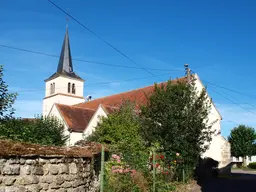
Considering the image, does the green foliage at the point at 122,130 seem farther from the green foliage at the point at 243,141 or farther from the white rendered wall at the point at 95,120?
the green foliage at the point at 243,141

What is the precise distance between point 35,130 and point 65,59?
4045 centimetres

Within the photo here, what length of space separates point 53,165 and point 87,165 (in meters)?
1.45

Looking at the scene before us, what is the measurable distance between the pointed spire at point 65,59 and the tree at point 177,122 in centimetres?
3910

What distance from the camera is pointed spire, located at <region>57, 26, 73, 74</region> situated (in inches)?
2061

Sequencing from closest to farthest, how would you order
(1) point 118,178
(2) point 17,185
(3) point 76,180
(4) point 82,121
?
(2) point 17,185, (3) point 76,180, (1) point 118,178, (4) point 82,121

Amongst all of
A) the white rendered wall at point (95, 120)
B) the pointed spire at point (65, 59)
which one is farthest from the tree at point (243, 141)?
the white rendered wall at point (95, 120)

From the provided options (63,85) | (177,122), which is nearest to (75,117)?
(177,122)

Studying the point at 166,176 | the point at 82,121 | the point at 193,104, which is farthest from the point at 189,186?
the point at 82,121

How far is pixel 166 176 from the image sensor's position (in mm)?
13617

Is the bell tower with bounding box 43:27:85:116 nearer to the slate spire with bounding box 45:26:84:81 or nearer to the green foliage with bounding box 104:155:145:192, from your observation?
the slate spire with bounding box 45:26:84:81

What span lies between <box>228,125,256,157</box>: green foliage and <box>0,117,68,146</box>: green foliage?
3911 cm

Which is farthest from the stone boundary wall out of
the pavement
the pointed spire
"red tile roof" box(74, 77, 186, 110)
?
the pointed spire

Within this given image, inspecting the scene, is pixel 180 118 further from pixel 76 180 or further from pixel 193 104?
pixel 76 180

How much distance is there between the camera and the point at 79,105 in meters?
42.4
